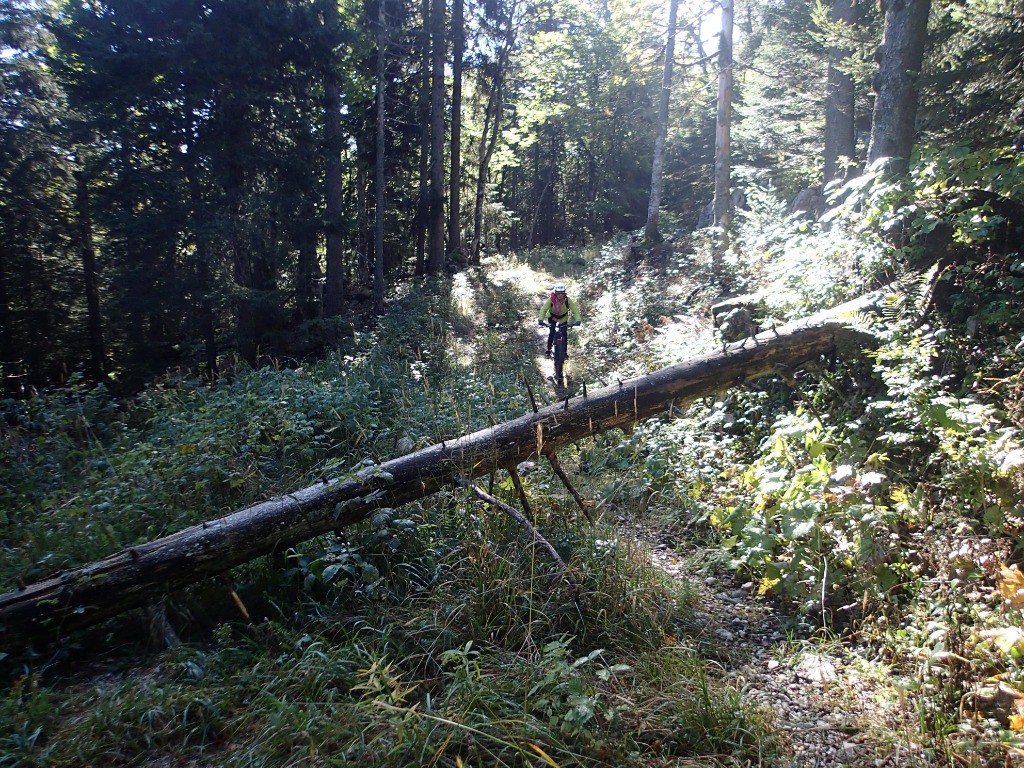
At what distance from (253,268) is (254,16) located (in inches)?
238

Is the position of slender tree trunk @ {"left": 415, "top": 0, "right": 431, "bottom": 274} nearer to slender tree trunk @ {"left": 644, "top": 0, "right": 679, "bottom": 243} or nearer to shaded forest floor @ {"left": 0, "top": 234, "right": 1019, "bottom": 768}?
slender tree trunk @ {"left": 644, "top": 0, "right": 679, "bottom": 243}

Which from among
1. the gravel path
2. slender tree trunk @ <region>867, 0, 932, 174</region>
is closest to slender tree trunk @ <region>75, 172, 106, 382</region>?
the gravel path

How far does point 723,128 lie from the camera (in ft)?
43.6

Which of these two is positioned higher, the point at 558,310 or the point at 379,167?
the point at 379,167

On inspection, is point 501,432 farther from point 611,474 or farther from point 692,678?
point 692,678

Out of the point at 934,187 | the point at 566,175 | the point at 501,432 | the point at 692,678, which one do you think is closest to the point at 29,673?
the point at 501,432

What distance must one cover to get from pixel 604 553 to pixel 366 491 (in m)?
2.01

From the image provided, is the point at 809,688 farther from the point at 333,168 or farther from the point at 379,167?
the point at 333,168

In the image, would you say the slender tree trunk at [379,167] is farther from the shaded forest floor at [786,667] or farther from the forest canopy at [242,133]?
the shaded forest floor at [786,667]

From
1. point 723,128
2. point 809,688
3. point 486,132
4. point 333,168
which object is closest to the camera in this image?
point 809,688

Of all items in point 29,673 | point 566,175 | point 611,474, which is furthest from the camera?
point 566,175

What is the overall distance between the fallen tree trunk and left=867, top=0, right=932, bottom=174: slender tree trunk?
3.09 meters

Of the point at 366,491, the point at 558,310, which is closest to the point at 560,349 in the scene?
the point at 558,310

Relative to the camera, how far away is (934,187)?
6.05 meters
